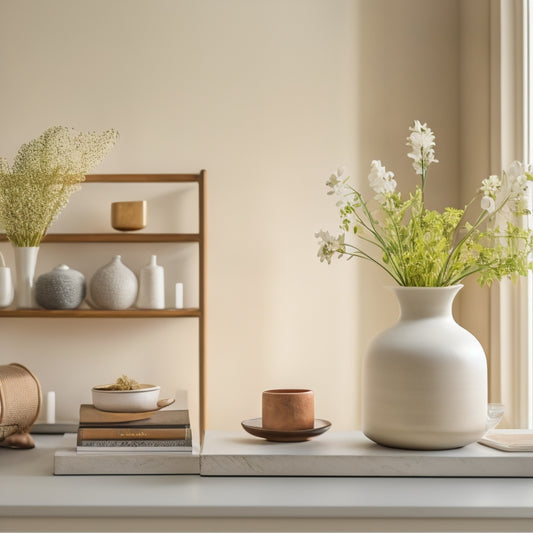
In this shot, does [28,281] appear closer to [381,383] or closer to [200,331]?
[200,331]

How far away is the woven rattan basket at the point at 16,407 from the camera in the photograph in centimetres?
180

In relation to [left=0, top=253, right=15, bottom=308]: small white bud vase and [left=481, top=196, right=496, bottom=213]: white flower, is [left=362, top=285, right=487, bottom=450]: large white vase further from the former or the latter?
[left=0, top=253, right=15, bottom=308]: small white bud vase

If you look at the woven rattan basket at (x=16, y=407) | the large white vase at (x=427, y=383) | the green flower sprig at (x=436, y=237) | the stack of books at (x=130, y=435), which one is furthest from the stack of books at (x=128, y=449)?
the green flower sprig at (x=436, y=237)

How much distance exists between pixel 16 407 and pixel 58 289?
571mm

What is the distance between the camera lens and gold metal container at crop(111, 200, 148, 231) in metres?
2.42

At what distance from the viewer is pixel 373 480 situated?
1.47 metres

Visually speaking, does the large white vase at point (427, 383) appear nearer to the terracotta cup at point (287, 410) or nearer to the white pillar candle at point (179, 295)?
the terracotta cup at point (287, 410)

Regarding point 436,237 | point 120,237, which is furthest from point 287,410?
point 120,237

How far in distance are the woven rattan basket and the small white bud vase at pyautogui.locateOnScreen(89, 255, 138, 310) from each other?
49 centimetres

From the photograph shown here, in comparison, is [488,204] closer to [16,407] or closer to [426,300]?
[426,300]

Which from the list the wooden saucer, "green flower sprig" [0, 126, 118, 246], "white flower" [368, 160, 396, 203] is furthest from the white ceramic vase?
"white flower" [368, 160, 396, 203]

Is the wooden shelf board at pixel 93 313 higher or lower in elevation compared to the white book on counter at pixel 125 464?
higher

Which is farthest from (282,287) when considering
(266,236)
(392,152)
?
(392,152)

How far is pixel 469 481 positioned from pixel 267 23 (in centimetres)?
174
